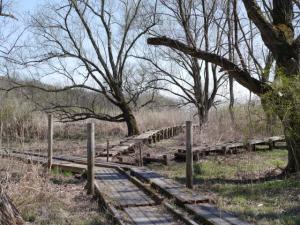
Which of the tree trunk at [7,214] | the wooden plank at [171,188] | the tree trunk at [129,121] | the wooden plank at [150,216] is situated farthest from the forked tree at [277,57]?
the tree trunk at [129,121]

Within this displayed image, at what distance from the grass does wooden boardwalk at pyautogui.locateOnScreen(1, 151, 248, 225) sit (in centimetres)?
47

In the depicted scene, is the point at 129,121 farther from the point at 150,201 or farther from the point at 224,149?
the point at 150,201

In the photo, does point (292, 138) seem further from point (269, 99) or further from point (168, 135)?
point (168, 135)

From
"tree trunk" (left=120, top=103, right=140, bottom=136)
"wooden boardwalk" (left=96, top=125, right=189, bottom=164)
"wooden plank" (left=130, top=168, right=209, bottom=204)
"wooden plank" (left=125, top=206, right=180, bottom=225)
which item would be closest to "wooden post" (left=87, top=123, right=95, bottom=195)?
"wooden plank" (left=130, top=168, right=209, bottom=204)

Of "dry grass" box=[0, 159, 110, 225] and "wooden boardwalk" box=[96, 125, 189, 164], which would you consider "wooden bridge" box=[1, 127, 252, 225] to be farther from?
"wooden boardwalk" box=[96, 125, 189, 164]

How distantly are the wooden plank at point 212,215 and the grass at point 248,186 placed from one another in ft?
1.04

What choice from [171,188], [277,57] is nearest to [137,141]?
[277,57]

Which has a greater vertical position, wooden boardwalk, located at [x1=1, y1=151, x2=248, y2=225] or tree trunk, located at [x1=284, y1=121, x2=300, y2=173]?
tree trunk, located at [x1=284, y1=121, x2=300, y2=173]

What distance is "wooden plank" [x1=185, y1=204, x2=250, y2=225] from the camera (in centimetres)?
612

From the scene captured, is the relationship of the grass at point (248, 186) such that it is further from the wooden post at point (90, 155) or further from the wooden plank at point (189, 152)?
the wooden post at point (90, 155)

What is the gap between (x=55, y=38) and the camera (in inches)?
918

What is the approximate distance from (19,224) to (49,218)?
4.29 feet

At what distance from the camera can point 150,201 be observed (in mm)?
7777

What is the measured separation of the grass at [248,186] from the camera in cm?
697
